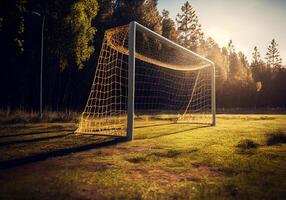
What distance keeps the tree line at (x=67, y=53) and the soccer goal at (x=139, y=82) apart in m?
2.89

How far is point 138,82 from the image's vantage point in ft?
73.7

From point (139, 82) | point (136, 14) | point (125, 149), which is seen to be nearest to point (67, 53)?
point (139, 82)

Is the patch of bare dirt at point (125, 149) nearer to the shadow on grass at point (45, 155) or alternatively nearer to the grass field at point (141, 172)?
the grass field at point (141, 172)

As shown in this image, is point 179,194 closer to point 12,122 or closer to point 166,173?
point 166,173

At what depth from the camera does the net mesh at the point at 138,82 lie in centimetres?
976

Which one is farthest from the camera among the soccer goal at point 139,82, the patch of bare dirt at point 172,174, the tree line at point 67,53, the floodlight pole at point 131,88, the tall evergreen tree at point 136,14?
the tall evergreen tree at point 136,14

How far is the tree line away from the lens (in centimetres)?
1742

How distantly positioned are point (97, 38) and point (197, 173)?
80.2 ft

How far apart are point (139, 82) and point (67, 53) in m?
6.05

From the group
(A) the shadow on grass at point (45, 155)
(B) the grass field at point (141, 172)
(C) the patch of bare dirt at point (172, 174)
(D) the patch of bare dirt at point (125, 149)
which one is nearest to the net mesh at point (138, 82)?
(A) the shadow on grass at point (45, 155)

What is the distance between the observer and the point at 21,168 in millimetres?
4043

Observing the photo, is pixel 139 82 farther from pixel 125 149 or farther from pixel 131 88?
pixel 125 149

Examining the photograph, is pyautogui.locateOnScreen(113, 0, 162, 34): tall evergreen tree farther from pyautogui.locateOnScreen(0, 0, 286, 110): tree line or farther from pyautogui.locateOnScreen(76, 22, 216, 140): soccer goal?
pyautogui.locateOnScreen(76, 22, 216, 140): soccer goal

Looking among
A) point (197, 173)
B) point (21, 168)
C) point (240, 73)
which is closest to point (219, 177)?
point (197, 173)
